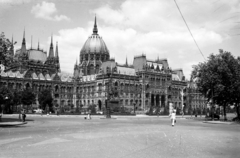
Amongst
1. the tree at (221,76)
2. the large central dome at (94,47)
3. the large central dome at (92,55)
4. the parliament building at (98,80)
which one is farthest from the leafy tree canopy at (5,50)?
the large central dome at (94,47)

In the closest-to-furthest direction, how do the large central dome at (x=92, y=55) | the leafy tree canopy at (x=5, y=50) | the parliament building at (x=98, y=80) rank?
the leafy tree canopy at (x=5, y=50), the parliament building at (x=98, y=80), the large central dome at (x=92, y=55)

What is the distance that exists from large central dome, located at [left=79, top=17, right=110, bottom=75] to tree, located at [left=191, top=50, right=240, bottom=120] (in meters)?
86.1

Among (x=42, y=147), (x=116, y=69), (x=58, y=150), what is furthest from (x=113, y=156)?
(x=116, y=69)

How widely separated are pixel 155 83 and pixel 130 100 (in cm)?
1385

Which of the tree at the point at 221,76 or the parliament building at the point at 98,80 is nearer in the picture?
the tree at the point at 221,76

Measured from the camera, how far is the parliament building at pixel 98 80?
109m

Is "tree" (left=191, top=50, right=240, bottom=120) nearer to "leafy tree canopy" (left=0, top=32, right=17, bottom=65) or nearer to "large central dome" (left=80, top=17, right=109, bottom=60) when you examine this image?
"leafy tree canopy" (left=0, top=32, right=17, bottom=65)

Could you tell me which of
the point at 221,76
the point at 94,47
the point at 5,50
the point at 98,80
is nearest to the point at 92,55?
the point at 94,47

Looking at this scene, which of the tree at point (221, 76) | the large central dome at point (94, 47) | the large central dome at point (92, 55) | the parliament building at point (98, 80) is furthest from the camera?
the large central dome at point (94, 47)

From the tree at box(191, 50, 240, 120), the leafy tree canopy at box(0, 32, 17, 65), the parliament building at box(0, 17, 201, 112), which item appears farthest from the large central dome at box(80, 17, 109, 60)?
the leafy tree canopy at box(0, 32, 17, 65)

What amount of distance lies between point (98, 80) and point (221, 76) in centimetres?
7315

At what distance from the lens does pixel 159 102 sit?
392 ft

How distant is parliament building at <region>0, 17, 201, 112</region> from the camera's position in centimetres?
10944

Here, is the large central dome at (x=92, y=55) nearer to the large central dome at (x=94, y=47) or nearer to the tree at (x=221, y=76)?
the large central dome at (x=94, y=47)
